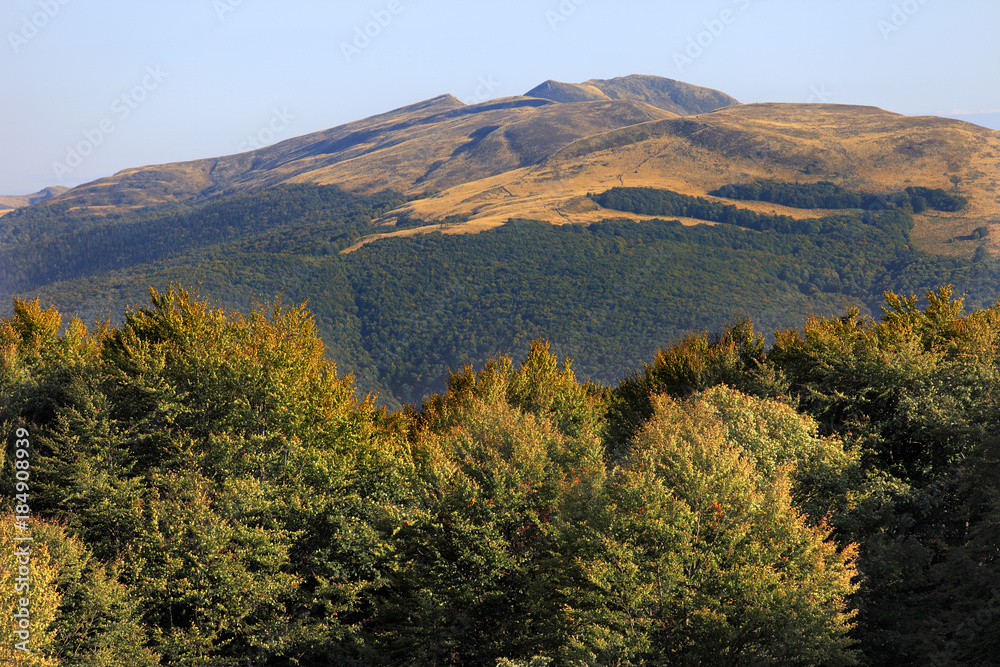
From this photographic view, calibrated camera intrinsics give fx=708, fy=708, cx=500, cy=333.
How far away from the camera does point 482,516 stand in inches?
1073

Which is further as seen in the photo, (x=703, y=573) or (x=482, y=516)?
(x=482, y=516)

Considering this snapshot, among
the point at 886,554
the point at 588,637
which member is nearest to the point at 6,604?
the point at 588,637

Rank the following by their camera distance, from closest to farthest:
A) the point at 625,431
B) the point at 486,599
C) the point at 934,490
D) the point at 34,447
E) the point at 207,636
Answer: the point at 486,599
the point at 207,636
the point at 934,490
the point at 34,447
the point at 625,431

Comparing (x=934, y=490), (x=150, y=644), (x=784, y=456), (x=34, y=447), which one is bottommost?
(x=150, y=644)

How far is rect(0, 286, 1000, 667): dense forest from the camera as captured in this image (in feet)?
74.6

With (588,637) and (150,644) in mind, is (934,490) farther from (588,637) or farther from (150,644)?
(150,644)

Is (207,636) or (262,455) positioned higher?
(262,455)

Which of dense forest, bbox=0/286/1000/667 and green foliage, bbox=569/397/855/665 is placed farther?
dense forest, bbox=0/286/1000/667

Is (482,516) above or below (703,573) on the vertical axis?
above

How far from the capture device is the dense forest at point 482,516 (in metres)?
22.8

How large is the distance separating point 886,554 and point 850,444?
7.98m

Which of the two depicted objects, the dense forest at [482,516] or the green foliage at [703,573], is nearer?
the green foliage at [703,573]

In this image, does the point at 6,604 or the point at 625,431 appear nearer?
the point at 6,604

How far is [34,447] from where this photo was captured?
110 feet
